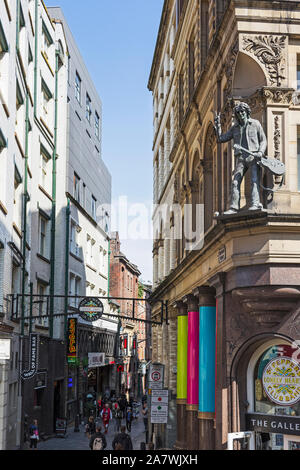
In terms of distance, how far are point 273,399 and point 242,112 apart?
761cm

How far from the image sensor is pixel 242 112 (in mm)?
18531

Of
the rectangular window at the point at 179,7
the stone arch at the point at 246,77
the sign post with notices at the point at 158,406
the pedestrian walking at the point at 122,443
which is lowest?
the pedestrian walking at the point at 122,443

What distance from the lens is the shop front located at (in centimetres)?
1805

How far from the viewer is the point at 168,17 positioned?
40.0 metres

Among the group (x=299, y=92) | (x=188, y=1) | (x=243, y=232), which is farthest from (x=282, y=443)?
(x=188, y=1)

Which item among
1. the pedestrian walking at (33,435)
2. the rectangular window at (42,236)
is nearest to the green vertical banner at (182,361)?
the pedestrian walking at (33,435)

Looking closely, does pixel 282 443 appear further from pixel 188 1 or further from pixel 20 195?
pixel 188 1

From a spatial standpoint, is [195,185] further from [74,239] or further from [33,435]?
[74,239]

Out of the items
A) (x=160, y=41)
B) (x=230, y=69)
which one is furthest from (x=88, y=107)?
(x=230, y=69)

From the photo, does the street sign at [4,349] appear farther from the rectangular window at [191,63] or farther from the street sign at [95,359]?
the street sign at [95,359]

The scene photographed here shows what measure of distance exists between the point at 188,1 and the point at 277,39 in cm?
1120

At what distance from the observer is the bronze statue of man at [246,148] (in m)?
18.3

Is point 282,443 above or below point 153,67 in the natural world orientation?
below

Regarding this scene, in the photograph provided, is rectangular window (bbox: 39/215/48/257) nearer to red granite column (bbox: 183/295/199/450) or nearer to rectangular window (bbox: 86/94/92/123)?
red granite column (bbox: 183/295/199/450)
